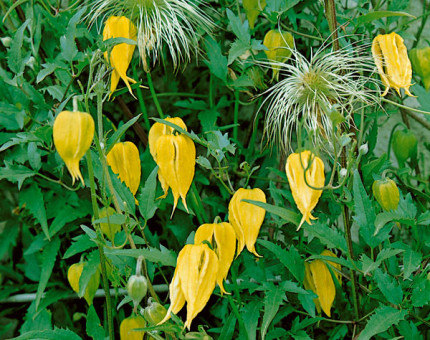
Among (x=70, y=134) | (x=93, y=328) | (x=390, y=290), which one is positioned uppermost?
(x=70, y=134)

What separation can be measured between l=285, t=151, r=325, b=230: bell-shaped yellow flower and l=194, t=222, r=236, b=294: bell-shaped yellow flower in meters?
0.11

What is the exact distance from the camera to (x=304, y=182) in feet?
2.59

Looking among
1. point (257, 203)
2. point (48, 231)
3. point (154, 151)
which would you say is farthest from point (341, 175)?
point (48, 231)

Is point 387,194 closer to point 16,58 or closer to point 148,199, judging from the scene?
point 148,199

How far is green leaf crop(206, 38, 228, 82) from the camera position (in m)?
1.11

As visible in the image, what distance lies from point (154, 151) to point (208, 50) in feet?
1.00

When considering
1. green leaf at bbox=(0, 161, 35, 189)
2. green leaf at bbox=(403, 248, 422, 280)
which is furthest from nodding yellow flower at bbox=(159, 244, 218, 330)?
green leaf at bbox=(0, 161, 35, 189)

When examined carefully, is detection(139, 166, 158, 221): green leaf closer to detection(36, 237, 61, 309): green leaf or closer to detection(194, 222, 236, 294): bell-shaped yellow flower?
detection(194, 222, 236, 294): bell-shaped yellow flower

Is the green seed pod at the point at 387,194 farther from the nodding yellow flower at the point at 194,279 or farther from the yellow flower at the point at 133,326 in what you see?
the yellow flower at the point at 133,326

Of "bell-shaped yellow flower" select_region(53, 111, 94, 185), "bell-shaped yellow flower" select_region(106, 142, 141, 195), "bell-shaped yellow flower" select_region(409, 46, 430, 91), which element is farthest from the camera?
"bell-shaped yellow flower" select_region(409, 46, 430, 91)

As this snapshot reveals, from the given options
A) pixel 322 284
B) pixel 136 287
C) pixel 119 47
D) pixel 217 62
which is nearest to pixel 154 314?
pixel 136 287

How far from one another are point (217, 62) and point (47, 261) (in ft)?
1.64

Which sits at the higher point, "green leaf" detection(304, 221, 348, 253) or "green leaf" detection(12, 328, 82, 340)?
"green leaf" detection(304, 221, 348, 253)

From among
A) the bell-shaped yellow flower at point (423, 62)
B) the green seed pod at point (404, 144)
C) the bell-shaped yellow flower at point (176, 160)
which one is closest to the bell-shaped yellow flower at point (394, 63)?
the bell-shaped yellow flower at point (423, 62)
